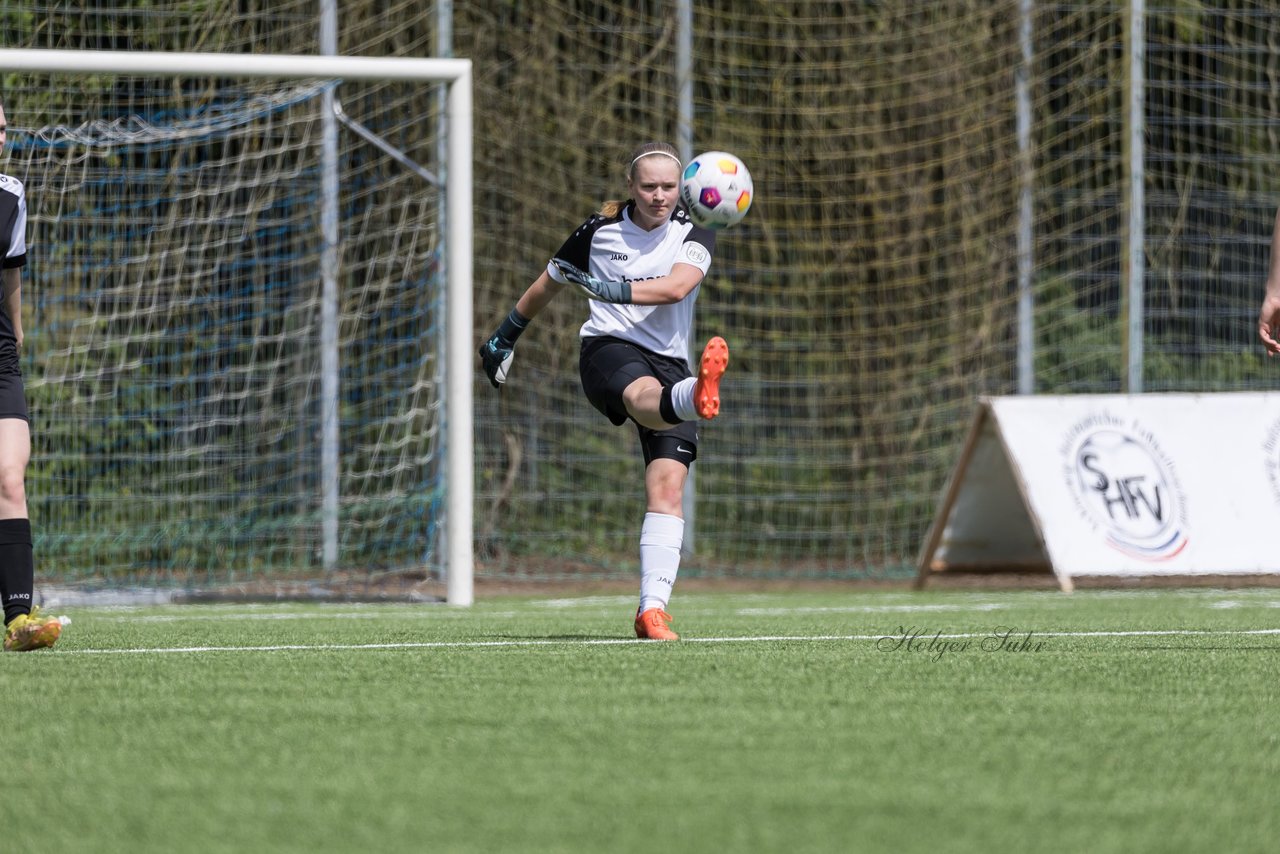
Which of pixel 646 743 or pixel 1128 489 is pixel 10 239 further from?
pixel 1128 489

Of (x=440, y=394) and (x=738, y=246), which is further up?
(x=738, y=246)

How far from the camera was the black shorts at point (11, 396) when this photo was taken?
4.96 meters

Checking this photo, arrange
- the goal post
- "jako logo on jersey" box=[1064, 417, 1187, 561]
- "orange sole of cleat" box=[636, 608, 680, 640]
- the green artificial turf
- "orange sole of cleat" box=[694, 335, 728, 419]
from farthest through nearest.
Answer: "jako logo on jersey" box=[1064, 417, 1187, 561] < the goal post < "orange sole of cleat" box=[636, 608, 680, 640] < "orange sole of cleat" box=[694, 335, 728, 419] < the green artificial turf

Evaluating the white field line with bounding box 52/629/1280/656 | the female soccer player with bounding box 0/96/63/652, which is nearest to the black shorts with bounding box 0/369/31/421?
the female soccer player with bounding box 0/96/63/652

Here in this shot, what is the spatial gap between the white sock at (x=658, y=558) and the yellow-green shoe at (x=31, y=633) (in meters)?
1.70

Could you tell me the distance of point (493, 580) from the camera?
34.5 ft

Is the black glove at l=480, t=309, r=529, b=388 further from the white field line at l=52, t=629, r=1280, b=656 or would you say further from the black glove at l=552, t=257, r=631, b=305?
the white field line at l=52, t=629, r=1280, b=656

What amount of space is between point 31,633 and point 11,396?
2.32 ft

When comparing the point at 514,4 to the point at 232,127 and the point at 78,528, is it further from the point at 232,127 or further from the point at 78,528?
the point at 78,528

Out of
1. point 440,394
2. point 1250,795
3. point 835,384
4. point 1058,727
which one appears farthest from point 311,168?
point 1250,795

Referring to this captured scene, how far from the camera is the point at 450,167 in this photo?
26.2ft

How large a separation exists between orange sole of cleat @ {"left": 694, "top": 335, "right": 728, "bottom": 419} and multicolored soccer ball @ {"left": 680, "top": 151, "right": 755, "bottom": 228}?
3.56ft

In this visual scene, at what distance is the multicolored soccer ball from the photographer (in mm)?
5762

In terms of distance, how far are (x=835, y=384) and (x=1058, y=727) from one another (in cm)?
855
